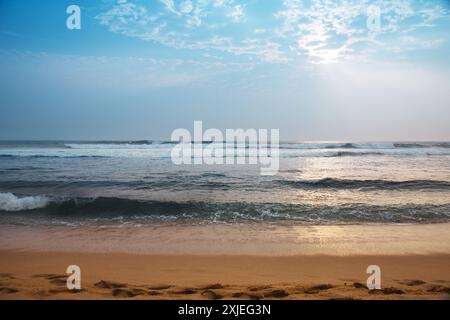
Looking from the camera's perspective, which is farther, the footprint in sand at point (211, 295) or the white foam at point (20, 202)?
the white foam at point (20, 202)

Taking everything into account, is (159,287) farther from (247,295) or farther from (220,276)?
(247,295)

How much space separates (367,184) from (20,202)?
13.1 m

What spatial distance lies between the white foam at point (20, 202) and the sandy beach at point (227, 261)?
2185mm

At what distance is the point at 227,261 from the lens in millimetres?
5059

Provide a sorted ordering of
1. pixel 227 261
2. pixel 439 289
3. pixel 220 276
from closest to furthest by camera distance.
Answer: pixel 439 289, pixel 220 276, pixel 227 261

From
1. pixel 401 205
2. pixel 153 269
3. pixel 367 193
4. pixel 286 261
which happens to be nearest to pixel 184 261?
pixel 153 269

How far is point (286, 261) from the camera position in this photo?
5078 millimetres

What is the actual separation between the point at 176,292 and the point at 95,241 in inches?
129

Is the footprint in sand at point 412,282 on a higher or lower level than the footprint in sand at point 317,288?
lower

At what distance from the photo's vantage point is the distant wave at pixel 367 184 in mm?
12281

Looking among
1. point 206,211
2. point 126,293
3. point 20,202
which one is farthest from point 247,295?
point 20,202

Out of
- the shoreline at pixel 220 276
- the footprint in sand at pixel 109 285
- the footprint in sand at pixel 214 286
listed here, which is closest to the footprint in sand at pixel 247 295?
the shoreline at pixel 220 276

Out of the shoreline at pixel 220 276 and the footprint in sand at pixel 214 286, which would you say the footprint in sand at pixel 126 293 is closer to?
the shoreline at pixel 220 276
